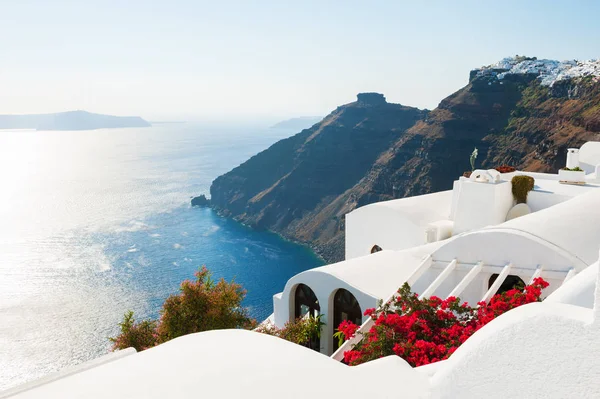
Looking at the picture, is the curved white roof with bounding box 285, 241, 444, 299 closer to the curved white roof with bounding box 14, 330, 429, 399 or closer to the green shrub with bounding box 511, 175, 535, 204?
the green shrub with bounding box 511, 175, 535, 204

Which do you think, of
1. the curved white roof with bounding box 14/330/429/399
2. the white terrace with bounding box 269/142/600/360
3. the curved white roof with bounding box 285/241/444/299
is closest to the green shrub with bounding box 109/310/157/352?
the white terrace with bounding box 269/142/600/360

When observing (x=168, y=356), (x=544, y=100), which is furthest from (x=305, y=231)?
(x=168, y=356)

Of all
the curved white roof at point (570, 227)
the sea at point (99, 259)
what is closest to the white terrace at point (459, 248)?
the curved white roof at point (570, 227)

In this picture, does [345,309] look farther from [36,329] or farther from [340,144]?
[340,144]

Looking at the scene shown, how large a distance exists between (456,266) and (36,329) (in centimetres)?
6125

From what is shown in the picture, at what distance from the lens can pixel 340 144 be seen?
142m

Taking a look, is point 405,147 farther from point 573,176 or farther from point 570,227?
point 570,227

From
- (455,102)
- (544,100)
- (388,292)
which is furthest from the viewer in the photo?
(455,102)

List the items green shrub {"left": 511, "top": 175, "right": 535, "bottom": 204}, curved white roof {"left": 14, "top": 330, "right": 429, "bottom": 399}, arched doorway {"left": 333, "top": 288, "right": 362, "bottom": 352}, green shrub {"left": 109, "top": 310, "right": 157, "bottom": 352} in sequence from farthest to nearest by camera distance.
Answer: green shrub {"left": 511, "top": 175, "right": 535, "bottom": 204}
green shrub {"left": 109, "top": 310, "right": 157, "bottom": 352}
arched doorway {"left": 333, "top": 288, "right": 362, "bottom": 352}
curved white roof {"left": 14, "top": 330, "right": 429, "bottom": 399}

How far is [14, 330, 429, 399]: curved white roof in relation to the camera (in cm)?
488

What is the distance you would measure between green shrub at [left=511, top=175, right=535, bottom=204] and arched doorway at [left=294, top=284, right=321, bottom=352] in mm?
9470

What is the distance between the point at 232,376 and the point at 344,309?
11.0 metres

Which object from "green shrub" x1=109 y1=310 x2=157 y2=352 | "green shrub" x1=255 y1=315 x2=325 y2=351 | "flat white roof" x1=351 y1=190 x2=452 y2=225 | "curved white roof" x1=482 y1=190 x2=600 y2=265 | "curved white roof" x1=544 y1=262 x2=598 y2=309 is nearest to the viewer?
"curved white roof" x1=544 y1=262 x2=598 y2=309

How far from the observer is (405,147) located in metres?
104
